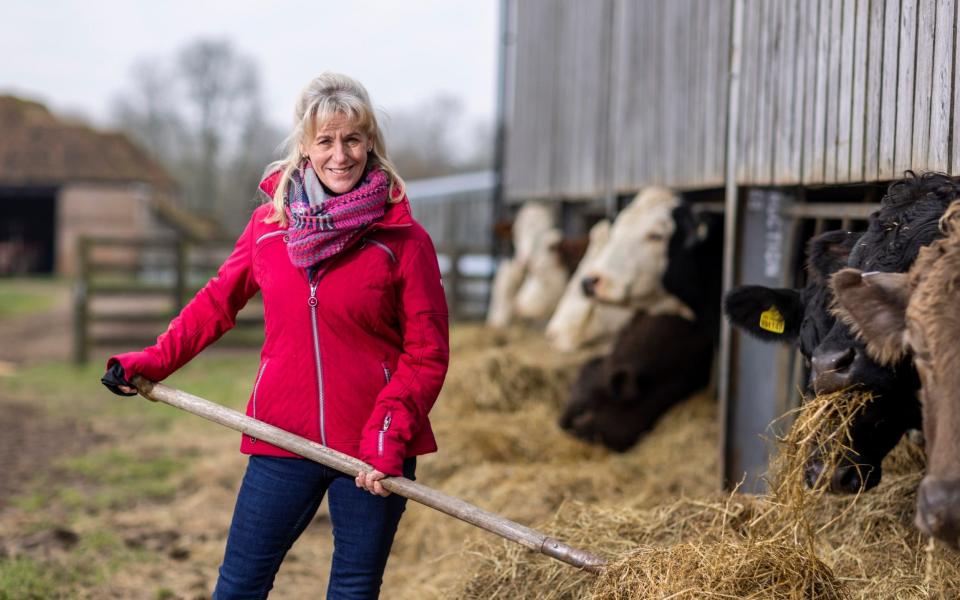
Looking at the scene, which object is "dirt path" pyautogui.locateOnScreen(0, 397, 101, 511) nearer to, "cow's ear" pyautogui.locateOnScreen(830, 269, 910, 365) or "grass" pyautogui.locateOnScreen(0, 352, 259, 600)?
"grass" pyautogui.locateOnScreen(0, 352, 259, 600)

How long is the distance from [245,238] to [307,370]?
1.71 ft

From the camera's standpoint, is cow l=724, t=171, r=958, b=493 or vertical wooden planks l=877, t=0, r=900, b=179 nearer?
cow l=724, t=171, r=958, b=493

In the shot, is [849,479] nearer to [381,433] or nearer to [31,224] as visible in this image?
[381,433]

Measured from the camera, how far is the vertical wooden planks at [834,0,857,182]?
465cm

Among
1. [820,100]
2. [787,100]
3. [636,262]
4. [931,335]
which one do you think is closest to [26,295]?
[636,262]

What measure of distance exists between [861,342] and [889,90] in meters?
1.61

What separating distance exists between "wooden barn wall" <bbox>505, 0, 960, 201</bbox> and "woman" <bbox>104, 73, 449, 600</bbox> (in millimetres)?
2125

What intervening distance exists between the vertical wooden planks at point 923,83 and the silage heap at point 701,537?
1175mm

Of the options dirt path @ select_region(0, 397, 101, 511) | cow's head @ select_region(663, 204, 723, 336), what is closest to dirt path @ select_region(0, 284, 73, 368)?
dirt path @ select_region(0, 397, 101, 511)

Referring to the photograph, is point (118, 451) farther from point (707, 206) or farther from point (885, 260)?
point (885, 260)

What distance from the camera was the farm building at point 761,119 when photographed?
4184mm

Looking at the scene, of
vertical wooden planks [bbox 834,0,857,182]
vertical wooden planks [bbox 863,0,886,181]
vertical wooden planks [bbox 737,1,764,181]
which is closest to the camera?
vertical wooden planks [bbox 863,0,886,181]

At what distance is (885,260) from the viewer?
3.21 metres

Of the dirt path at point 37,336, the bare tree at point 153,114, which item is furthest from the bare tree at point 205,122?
the dirt path at point 37,336
